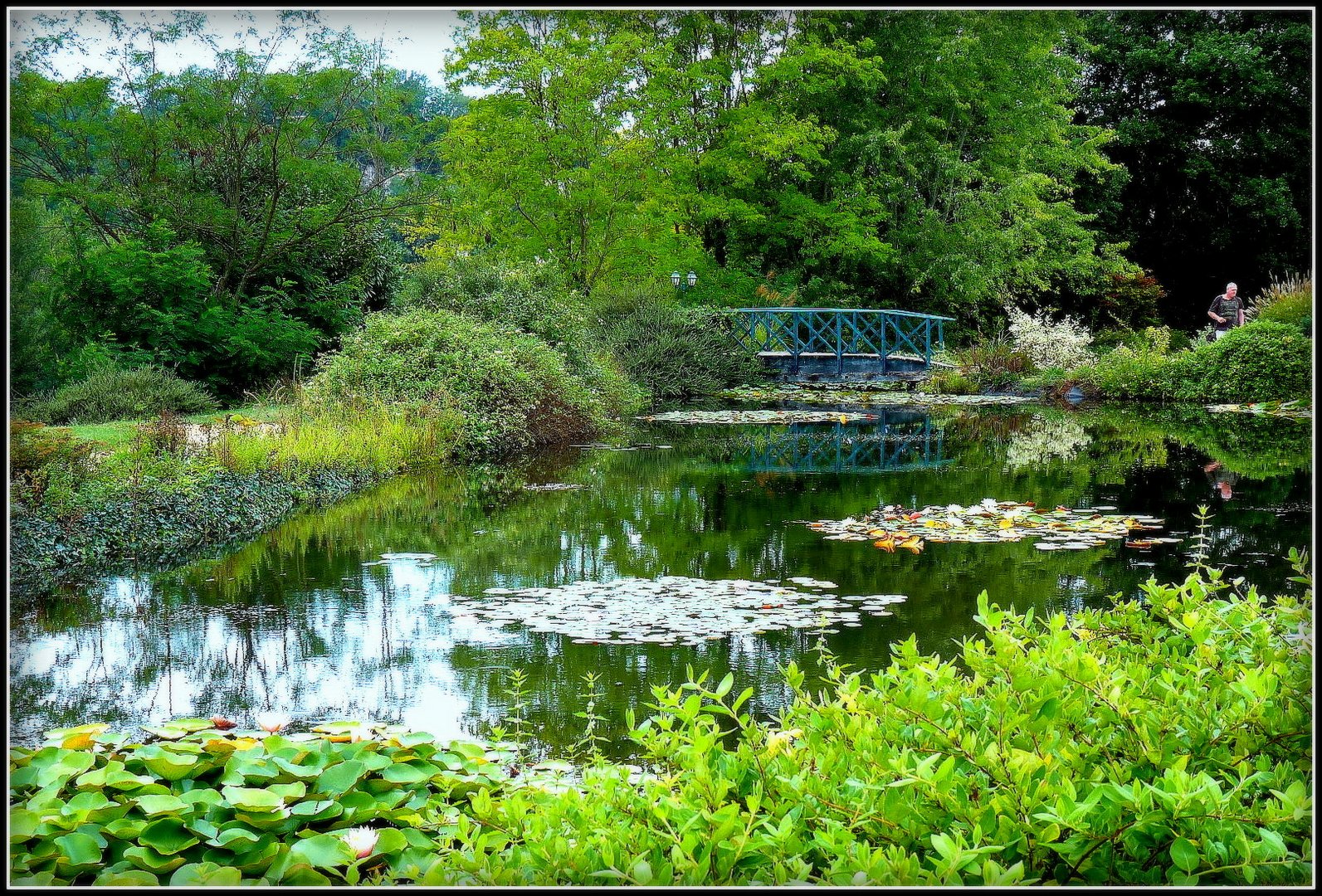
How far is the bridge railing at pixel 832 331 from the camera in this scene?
2361 cm

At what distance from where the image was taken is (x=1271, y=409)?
17.8 metres

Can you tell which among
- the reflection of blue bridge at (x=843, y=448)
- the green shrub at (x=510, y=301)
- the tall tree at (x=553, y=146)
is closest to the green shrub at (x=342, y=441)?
the green shrub at (x=510, y=301)

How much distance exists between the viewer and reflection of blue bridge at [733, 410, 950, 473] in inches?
469

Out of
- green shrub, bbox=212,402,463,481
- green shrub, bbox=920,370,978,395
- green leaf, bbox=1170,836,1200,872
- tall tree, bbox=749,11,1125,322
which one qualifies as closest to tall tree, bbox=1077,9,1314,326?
tall tree, bbox=749,11,1125,322

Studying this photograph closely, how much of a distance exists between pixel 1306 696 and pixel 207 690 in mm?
4041

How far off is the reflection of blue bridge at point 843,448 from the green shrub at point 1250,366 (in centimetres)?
646

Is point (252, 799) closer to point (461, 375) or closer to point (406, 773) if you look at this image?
point (406, 773)

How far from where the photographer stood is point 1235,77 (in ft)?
92.1

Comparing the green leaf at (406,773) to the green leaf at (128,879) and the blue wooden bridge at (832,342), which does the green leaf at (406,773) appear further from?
the blue wooden bridge at (832,342)

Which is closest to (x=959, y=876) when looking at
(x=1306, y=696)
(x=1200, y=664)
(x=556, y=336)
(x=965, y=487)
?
(x=1306, y=696)

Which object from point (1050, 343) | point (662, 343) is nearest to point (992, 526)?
point (662, 343)

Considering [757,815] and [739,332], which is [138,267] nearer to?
[739,332]

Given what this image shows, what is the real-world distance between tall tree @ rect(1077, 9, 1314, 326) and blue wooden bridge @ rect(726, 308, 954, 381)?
8613 millimetres

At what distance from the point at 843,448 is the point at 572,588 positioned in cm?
796
